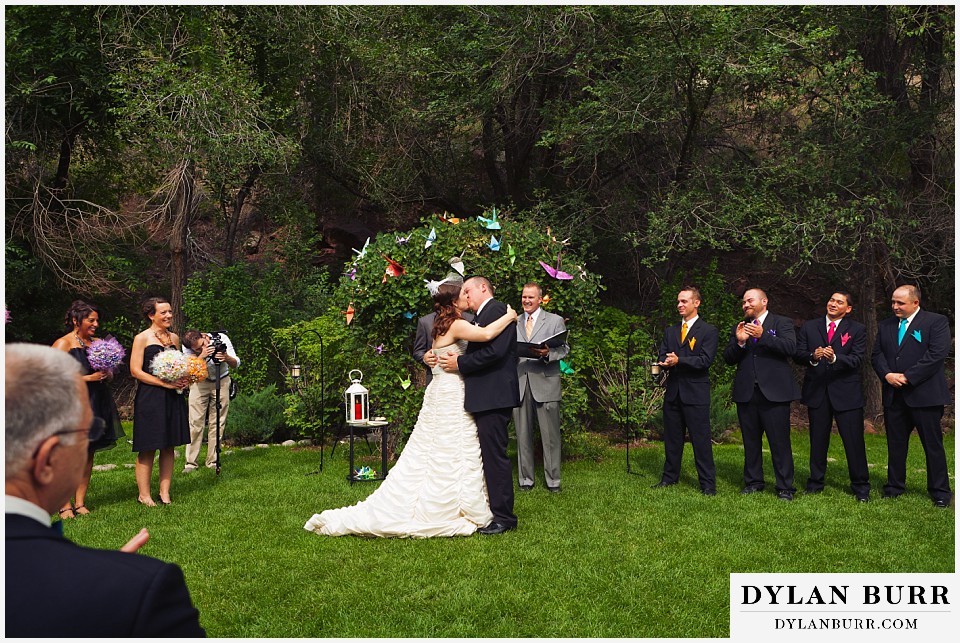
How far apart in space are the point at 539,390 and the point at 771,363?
6.98 feet

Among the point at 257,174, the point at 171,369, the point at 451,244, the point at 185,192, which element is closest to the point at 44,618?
the point at 171,369

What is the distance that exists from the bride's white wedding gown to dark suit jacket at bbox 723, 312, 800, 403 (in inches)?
112

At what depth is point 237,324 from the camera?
42.9ft

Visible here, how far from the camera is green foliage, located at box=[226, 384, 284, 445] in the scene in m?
10.9

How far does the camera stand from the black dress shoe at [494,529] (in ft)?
19.8

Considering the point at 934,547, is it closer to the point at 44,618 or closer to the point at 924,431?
the point at 924,431

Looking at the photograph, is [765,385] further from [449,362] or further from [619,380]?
[619,380]

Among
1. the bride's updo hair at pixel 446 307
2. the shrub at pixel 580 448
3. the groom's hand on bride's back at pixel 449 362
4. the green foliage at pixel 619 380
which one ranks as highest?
the bride's updo hair at pixel 446 307

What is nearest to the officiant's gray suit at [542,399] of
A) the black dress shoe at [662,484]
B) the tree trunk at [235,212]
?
the black dress shoe at [662,484]

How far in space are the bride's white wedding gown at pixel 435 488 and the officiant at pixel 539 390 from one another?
1.70 meters

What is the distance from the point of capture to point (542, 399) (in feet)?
25.9

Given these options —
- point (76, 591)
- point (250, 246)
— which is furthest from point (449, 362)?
point (250, 246)

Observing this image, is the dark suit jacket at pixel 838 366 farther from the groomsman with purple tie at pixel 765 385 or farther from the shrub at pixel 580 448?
the shrub at pixel 580 448

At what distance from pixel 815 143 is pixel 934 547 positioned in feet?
23.4
